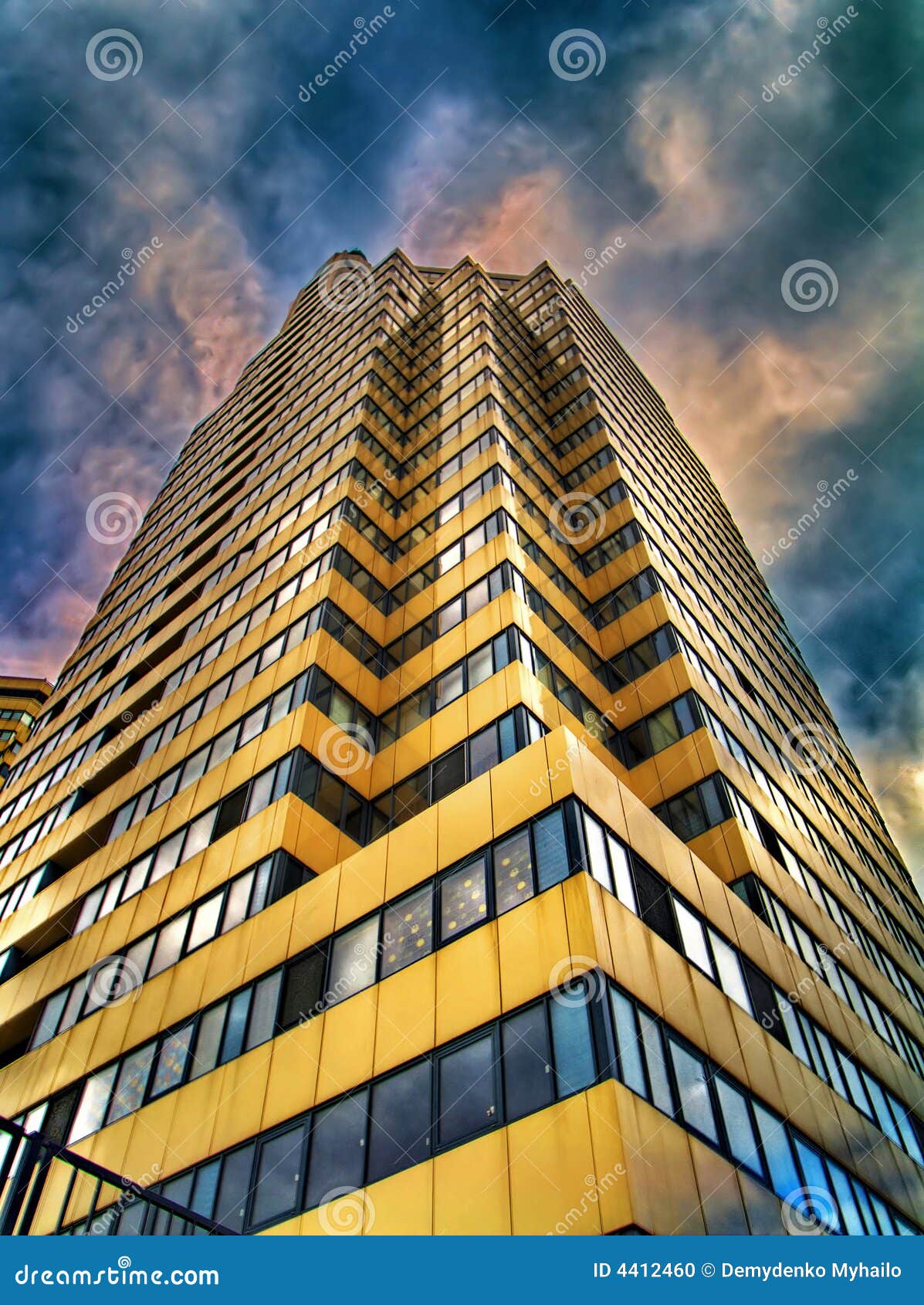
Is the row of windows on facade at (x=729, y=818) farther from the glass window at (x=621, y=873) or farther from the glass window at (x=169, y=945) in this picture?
the glass window at (x=169, y=945)

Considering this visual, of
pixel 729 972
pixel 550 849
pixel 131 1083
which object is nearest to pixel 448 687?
pixel 550 849

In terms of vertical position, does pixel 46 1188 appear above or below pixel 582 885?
below

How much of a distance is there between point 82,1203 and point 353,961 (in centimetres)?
781

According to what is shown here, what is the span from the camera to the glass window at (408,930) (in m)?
15.8

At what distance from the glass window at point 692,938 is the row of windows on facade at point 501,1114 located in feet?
6.92

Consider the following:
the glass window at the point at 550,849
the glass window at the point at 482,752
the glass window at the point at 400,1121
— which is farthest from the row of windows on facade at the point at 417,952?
the glass window at the point at 482,752

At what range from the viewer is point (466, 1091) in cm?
1325

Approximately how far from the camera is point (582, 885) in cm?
1412

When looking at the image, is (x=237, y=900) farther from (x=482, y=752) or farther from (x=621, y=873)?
(x=621, y=873)
